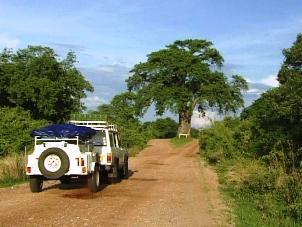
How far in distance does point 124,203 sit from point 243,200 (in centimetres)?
355

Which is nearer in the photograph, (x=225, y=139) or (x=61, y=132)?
(x=61, y=132)

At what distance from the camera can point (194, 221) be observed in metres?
12.7

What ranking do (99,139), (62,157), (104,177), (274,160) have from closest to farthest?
(62,157) → (99,139) → (274,160) → (104,177)

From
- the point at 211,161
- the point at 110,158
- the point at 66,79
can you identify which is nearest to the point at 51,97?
the point at 66,79

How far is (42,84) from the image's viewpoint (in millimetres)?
43688

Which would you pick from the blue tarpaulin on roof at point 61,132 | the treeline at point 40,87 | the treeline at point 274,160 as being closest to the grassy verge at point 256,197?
the treeline at point 274,160

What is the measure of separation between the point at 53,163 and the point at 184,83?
54217 millimetres

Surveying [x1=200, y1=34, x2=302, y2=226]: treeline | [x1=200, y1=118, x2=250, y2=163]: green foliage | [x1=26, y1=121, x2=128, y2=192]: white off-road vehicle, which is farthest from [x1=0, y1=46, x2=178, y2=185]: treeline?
[x1=26, y1=121, x2=128, y2=192]: white off-road vehicle

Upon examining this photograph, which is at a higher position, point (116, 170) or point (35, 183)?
point (116, 170)

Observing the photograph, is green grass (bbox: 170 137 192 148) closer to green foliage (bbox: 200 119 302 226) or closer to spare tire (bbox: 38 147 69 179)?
green foliage (bbox: 200 119 302 226)

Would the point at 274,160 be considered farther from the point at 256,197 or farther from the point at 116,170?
the point at 116,170

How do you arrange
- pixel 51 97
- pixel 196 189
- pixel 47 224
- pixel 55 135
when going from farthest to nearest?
pixel 51 97, pixel 196 189, pixel 55 135, pixel 47 224

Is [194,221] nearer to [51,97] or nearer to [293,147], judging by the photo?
[293,147]

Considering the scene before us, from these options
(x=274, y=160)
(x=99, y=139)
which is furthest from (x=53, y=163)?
(x=274, y=160)
